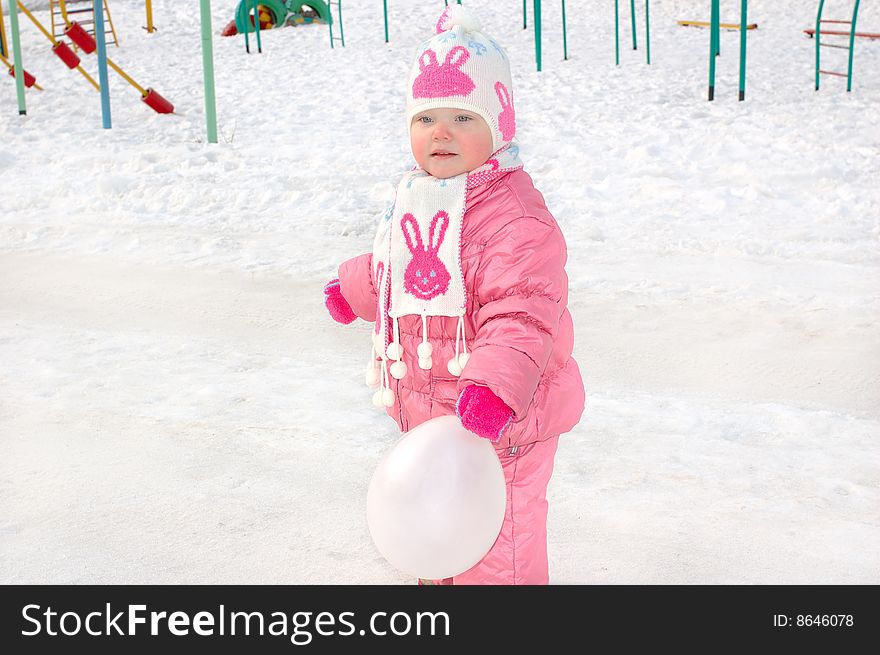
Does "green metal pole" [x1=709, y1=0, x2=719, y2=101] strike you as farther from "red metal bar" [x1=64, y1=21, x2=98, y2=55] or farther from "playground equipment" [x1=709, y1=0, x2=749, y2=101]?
"red metal bar" [x1=64, y1=21, x2=98, y2=55]

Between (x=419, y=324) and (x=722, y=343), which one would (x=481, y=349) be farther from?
(x=722, y=343)

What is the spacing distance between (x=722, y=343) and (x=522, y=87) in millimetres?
5121

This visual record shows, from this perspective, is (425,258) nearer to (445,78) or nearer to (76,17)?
(445,78)

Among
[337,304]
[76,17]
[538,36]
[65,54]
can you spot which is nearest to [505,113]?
[337,304]

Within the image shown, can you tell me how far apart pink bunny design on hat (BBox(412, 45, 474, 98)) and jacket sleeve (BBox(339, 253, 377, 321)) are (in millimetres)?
436

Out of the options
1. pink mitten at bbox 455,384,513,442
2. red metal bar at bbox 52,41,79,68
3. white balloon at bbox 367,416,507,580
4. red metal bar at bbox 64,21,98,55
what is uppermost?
red metal bar at bbox 64,21,98,55

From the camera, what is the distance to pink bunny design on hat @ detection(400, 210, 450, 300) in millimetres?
2021

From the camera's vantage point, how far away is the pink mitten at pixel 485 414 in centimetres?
176

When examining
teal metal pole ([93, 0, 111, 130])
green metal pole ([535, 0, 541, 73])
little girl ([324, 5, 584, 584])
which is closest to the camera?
little girl ([324, 5, 584, 584])

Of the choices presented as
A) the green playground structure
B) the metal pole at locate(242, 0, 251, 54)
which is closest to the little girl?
the metal pole at locate(242, 0, 251, 54)

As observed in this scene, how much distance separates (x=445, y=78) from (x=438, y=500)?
854 millimetres

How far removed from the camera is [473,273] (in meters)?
2.02

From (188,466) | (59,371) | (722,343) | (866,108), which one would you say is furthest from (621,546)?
(866,108)

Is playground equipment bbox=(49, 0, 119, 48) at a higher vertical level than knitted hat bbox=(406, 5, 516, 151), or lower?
higher
